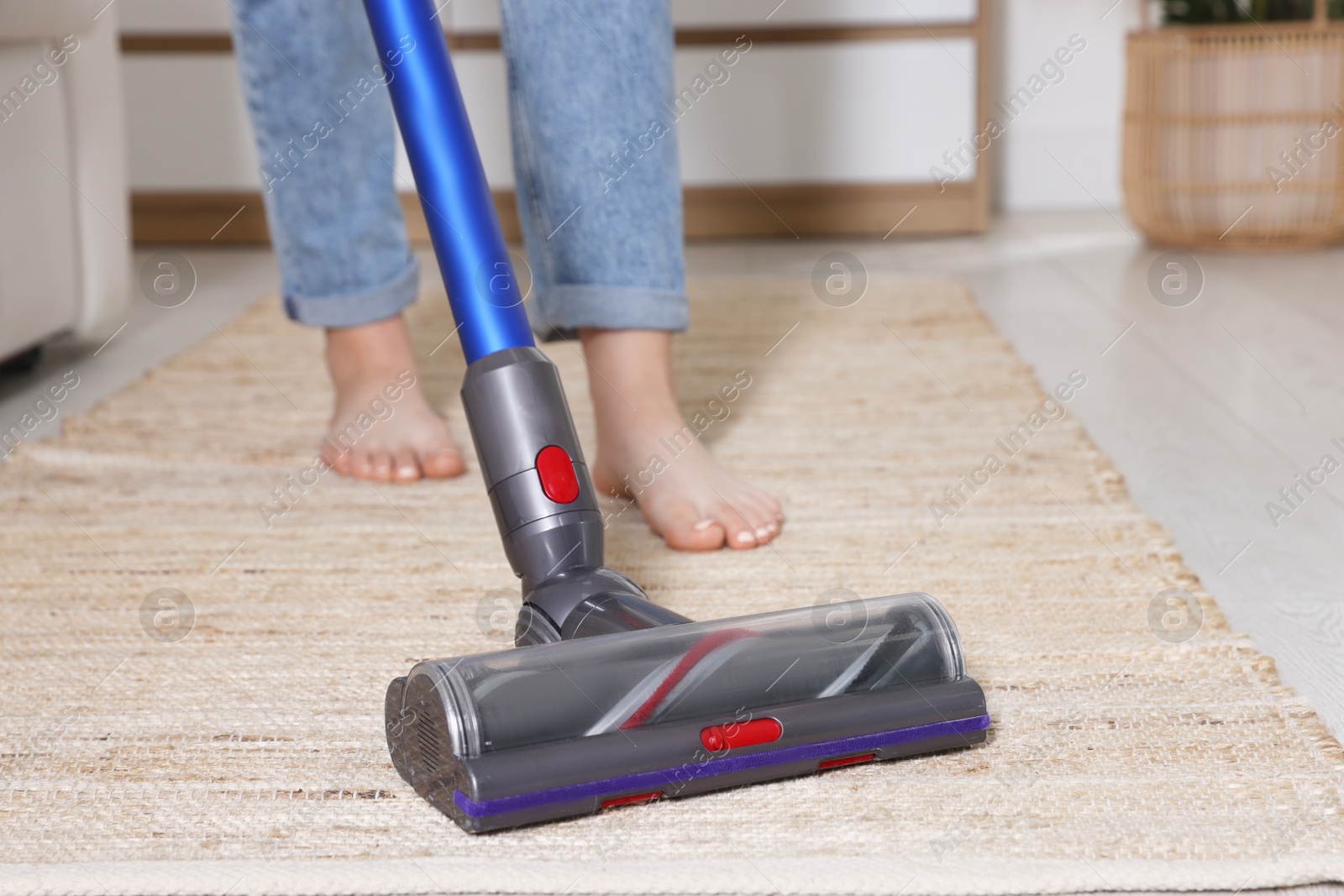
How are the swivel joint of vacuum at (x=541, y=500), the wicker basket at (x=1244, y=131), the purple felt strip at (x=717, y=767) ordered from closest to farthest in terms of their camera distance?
the purple felt strip at (x=717, y=767) < the swivel joint of vacuum at (x=541, y=500) < the wicker basket at (x=1244, y=131)

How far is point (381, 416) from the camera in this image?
1.12 meters

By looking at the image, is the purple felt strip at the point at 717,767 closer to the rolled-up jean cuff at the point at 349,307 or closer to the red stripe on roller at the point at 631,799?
the red stripe on roller at the point at 631,799

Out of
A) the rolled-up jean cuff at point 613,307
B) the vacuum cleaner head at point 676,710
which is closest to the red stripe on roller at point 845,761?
the vacuum cleaner head at point 676,710

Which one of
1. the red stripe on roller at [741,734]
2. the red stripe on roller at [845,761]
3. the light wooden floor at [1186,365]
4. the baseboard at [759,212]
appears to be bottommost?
the baseboard at [759,212]

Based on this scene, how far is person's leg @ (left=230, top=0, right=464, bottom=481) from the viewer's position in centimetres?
105

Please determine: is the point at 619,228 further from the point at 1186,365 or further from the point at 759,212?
the point at 759,212

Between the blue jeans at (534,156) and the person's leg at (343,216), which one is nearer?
the blue jeans at (534,156)

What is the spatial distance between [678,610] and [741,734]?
9.4 inches

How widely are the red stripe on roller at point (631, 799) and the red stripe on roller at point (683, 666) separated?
1.2 inches

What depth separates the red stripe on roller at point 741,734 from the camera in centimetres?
53

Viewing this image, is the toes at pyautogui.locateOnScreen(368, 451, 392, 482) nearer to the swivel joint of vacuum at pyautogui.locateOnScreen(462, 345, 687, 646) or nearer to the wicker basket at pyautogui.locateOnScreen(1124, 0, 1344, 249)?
the swivel joint of vacuum at pyautogui.locateOnScreen(462, 345, 687, 646)

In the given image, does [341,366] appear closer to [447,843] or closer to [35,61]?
[35,61]

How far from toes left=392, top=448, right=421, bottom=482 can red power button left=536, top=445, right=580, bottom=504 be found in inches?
18.9

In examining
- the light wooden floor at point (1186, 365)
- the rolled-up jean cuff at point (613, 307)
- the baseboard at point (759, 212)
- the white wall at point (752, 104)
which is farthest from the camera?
the baseboard at point (759, 212)
